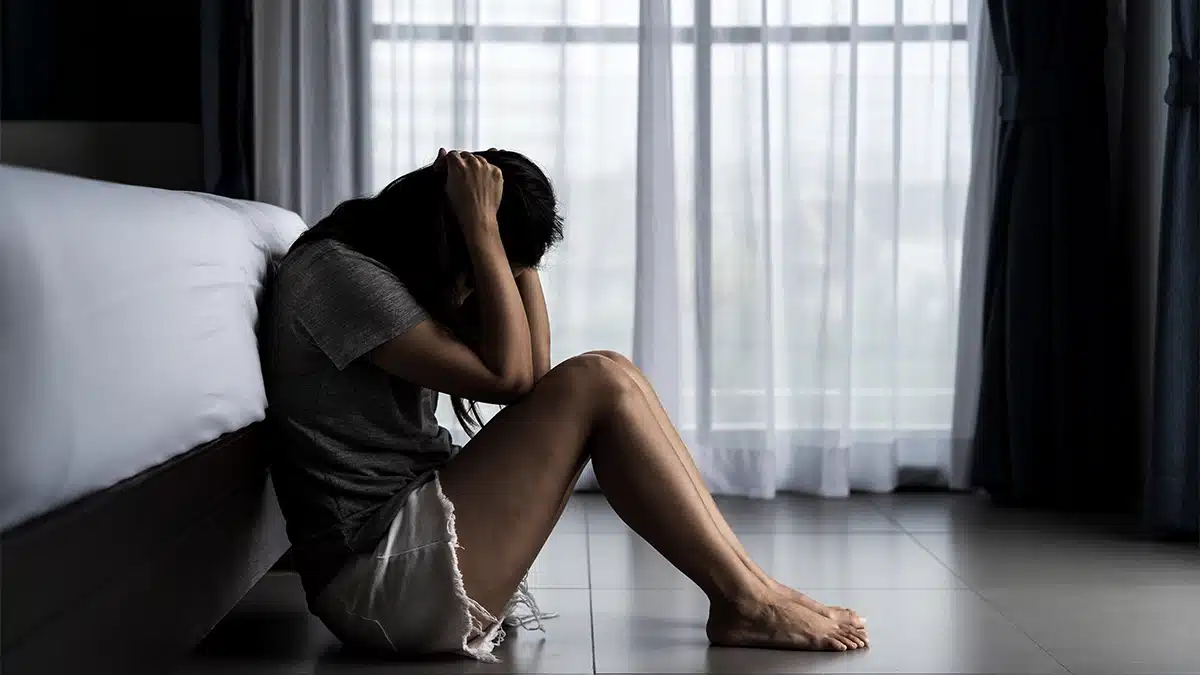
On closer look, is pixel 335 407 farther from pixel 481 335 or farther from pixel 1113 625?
pixel 1113 625

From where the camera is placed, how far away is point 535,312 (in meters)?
2.33

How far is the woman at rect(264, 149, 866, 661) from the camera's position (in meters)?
1.95

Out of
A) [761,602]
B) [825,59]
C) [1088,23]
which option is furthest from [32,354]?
[1088,23]

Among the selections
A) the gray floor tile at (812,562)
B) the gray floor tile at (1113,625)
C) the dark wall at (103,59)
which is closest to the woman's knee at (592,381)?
the gray floor tile at (812,562)

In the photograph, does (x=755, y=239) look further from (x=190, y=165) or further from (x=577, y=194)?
(x=190, y=165)

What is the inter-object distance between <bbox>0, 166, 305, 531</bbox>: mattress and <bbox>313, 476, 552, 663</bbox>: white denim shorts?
0.28 metres

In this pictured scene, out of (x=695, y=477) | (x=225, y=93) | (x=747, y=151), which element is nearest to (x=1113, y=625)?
(x=695, y=477)

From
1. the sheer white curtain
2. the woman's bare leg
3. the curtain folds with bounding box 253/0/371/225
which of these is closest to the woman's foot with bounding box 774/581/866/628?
the woman's bare leg

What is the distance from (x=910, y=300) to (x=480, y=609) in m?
2.32

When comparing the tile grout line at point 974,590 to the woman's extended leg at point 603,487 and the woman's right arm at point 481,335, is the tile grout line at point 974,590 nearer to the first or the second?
the woman's extended leg at point 603,487

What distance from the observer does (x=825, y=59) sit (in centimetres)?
388

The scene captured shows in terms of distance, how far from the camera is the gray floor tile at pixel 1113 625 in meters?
2.09

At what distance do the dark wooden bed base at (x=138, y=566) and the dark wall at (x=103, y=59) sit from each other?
226 cm

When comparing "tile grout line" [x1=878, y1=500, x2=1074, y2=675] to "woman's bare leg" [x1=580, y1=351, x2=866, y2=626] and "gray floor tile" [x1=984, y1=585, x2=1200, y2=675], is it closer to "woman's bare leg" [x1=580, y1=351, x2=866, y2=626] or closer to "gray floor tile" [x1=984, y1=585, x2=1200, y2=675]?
"gray floor tile" [x1=984, y1=585, x2=1200, y2=675]
